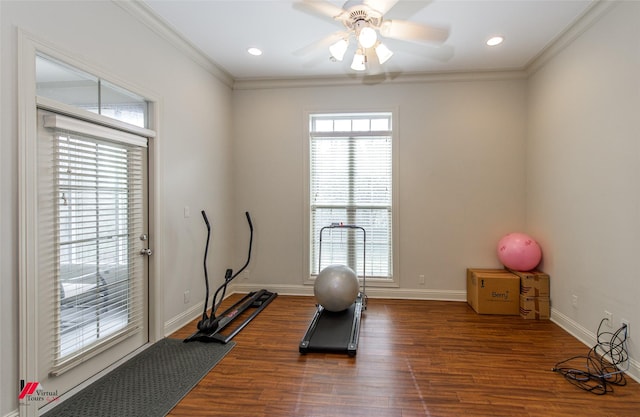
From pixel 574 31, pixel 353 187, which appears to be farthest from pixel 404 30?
pixel 353 187

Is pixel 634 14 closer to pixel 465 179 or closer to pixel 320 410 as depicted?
pixel 465 179

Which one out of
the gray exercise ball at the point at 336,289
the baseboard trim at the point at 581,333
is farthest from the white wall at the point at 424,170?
the gray exercise ball at the point at 336,289

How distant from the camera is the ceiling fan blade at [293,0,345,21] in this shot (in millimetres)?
2492

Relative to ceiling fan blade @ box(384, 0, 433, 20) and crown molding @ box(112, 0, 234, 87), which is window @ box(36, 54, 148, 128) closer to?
crown molding @ box(112, 0, 234, 87)

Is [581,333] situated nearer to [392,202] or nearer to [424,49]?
[392,202]

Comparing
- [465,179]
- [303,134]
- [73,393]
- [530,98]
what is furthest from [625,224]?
[73,393]

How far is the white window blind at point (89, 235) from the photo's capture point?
2049 mm

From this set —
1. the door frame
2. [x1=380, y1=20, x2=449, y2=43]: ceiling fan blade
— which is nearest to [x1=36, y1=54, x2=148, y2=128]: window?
the door frame

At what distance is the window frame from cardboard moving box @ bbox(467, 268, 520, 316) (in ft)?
3.36

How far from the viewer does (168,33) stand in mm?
3076

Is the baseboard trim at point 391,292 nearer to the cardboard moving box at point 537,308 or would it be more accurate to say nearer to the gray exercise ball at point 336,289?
the cardboard moving box at point 537,308

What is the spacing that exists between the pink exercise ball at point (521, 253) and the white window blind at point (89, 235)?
13.2ft

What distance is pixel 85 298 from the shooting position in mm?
2301

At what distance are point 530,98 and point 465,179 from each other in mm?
1278
